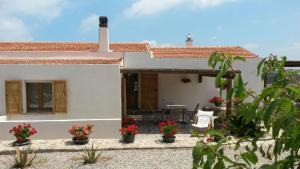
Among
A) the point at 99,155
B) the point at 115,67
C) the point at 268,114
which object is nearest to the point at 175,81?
the point at 115,67

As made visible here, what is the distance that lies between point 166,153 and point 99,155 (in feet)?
7.98

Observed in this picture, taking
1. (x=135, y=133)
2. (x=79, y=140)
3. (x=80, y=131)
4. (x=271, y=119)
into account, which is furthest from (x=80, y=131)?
(x=271, y=119)

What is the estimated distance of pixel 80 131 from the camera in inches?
498

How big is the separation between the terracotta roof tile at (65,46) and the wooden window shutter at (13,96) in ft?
20.3

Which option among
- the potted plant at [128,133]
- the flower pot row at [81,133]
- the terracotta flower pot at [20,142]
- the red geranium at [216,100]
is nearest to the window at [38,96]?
the flower pot row at [81,133]

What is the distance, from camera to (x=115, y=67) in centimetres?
1484

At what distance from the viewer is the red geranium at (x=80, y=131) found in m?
12.6

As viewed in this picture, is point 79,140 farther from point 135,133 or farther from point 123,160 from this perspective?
point 123,160

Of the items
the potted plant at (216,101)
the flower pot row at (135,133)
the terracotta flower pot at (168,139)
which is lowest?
the terracotta flower pot at (168,139)

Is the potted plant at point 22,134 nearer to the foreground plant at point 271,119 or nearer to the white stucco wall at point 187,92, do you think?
the white stucco wall at point 187,92

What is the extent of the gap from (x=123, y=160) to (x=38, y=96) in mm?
6502

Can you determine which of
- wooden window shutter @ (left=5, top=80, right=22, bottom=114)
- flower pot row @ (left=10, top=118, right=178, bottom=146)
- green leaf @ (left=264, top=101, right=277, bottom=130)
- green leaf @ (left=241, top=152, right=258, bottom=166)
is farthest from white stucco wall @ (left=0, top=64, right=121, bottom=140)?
green leaf @ (left=264, top=101, right=277, bottom=130)

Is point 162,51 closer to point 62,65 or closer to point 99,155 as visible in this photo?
point 62,65

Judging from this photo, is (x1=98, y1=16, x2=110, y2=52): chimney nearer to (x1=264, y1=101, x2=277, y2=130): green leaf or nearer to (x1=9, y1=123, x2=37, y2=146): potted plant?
(x1=9, y1=123, x2=37, y2=146): potted plant
